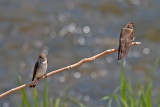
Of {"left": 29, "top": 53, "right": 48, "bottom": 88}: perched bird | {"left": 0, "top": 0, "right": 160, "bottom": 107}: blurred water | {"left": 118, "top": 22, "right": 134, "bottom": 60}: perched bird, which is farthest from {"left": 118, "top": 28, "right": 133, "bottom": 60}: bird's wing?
{"left": 0, "top": 0, "right": 160, "bottom": 107}: blurred water

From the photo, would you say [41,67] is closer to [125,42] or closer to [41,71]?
[41,71]

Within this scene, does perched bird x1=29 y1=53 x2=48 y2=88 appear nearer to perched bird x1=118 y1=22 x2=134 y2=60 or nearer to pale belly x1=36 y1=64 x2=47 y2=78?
pale belly x1=36 y1=64 x2=47 y2=78

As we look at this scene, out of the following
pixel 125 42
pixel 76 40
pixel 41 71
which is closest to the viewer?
pixel 125 42

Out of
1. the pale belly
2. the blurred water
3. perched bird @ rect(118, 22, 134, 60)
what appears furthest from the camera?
the blurred water

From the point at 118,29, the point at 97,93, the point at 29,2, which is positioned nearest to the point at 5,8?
the point at 29,2

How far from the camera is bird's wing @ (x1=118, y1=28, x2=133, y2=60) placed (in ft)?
11.5

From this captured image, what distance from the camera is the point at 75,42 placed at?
1007 centimetres

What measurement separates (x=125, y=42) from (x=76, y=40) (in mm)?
6157

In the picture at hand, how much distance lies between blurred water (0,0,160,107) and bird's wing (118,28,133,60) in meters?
4.13

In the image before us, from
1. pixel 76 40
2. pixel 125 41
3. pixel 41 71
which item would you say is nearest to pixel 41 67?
pixel 41 71

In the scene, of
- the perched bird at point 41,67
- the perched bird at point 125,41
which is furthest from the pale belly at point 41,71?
the perched bird at point 125,41

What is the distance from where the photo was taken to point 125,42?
3996 mm

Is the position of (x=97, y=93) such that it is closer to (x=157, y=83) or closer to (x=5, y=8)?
(x=157, y=83)

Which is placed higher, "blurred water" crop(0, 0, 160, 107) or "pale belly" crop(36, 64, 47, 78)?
"blurred water" crop(0, 0, 160, 107)
